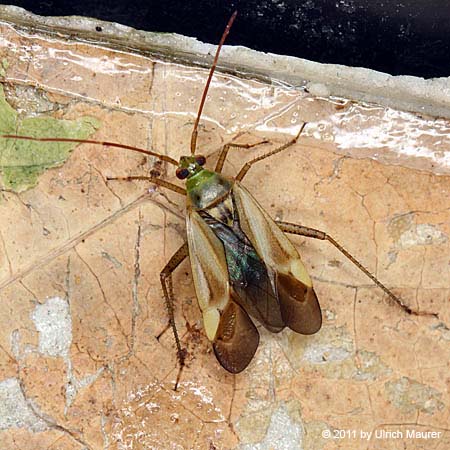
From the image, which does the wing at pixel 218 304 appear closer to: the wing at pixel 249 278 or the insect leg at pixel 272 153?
the wing at pixel 249 278

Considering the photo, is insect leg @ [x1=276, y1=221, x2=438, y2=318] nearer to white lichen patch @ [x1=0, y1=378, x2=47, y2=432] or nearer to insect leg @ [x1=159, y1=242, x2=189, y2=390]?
insect leg @ [x1=159, y1=242, x2=189, y2=390]

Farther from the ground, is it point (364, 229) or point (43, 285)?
point (364, 229)

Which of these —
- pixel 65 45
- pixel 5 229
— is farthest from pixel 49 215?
pixel 65 45

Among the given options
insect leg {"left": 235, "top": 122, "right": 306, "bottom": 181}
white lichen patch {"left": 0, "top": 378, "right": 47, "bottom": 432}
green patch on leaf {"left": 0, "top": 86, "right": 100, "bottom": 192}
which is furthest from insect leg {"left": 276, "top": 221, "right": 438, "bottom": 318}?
white lichen patch {"left": 0, "top": 378, "right": 47, "bottom": 432}

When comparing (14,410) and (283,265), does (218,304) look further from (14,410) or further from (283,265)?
(14,410)

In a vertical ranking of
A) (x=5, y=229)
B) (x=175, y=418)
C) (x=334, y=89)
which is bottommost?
(x=175, y=418)

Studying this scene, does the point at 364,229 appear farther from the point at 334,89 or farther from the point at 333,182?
the point at 334,89

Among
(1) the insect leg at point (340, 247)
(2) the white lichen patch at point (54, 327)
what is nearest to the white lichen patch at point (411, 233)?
(1) the insect leg at point (340, 247)
